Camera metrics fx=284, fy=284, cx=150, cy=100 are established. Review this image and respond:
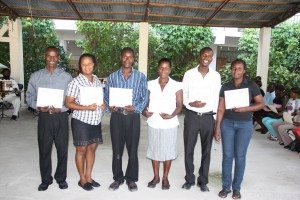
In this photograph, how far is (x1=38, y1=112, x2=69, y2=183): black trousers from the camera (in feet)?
10.4

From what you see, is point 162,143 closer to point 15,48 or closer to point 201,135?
point 201,135

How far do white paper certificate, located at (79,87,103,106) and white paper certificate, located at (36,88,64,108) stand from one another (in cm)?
24

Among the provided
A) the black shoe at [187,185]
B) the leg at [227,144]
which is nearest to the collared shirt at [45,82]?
the black shoe at [187,185]

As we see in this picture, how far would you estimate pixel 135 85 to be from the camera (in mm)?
3256

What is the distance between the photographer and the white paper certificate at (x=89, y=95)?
3.05 metres

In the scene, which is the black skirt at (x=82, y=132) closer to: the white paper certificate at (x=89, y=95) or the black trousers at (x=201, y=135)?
the white paper certificate at (x=89, y=95)

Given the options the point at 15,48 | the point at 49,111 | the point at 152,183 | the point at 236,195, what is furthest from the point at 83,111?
the point at 15,48

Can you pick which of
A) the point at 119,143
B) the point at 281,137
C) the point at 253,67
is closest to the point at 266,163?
the point at 281,137

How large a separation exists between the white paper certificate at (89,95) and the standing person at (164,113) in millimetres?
601

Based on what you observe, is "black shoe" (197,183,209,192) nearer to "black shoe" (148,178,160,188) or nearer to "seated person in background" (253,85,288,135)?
"black shoe" (148,178,160,188)

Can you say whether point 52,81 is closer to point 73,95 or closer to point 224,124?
point 73,95

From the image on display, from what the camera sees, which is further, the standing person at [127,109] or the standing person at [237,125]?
the standing person at [127,109]

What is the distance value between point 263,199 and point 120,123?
6.22 ft

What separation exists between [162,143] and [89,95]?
101 centimetres
